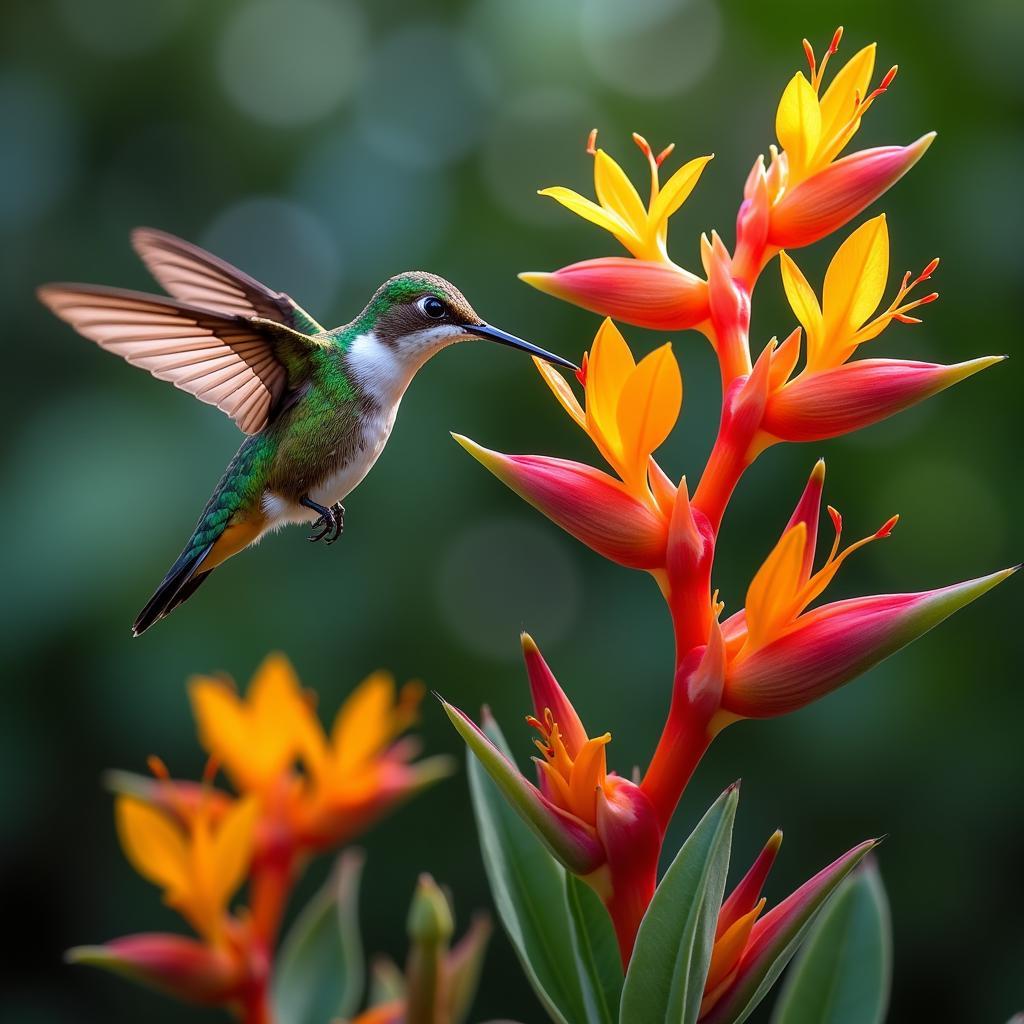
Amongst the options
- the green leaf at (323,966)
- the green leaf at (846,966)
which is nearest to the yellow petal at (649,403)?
the green leaf at (846,966)

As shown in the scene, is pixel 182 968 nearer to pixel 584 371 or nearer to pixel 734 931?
pixel 734 931

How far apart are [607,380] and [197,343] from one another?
0.55 meters

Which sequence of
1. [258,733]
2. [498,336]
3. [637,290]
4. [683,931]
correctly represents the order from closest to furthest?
[683,931] → [637,290] → [498,336] → [258,733]

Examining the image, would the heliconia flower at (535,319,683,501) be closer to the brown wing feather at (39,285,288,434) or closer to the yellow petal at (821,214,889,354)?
the yellow petal at (821,214,889,354)

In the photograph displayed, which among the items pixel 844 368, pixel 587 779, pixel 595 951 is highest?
pixel 844 368

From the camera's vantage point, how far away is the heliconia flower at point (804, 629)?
71cm

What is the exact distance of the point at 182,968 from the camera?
1.09m

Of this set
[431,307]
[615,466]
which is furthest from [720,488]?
[431,307]

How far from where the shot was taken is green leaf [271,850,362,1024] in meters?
1.19

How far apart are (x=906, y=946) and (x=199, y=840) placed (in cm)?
184

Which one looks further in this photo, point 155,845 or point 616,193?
point 155,845

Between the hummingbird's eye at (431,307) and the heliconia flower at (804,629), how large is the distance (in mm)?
472

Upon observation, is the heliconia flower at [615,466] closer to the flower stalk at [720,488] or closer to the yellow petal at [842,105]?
the flower stalk at [720,488]

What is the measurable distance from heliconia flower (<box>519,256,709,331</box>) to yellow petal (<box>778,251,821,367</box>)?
0.05 meters
